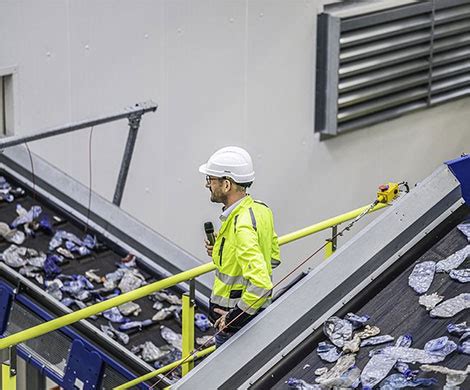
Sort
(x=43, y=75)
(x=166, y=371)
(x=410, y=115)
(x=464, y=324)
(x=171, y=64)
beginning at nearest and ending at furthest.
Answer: (x=464, y=324), (x=166, y=371), (x=43, y=75), (x=171, y=64), (x=410, y=115)

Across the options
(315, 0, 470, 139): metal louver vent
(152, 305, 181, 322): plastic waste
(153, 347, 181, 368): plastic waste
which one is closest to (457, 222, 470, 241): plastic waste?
(153, 347, 181, 368): plastic waste

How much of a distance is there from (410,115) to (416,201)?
6.18 metres

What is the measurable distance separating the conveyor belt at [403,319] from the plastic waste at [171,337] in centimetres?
186

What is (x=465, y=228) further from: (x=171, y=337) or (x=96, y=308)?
(x=171, y=337)

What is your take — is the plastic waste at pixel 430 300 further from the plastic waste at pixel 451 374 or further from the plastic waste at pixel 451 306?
the plastic waste at pixel 451 374

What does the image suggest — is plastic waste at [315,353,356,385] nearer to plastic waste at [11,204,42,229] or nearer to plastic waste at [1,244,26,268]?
plastic waste at [1,244,26,268]

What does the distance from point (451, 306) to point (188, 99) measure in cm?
477

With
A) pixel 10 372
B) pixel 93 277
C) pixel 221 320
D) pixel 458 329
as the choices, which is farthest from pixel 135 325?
pixel 458 329

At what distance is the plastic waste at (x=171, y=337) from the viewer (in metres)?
6.96

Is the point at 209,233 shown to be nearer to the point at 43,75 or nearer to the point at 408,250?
the point at 408,250

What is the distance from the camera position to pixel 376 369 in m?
4.90

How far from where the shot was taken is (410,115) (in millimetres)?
11773

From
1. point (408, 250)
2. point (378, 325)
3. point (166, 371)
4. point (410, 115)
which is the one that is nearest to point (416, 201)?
point (408, 250)

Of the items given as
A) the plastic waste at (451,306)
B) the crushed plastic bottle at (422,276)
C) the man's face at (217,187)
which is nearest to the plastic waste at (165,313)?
the man's face at (217,187)
